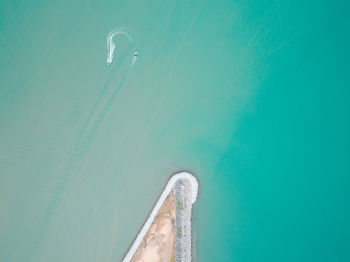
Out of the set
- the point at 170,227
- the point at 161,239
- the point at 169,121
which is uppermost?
the point at 169,121

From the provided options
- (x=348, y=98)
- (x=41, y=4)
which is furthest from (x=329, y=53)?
(x=41, y=4)

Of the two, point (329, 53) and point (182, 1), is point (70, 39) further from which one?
point (329, 53)

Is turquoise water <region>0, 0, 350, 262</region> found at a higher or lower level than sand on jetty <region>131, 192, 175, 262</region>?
higher

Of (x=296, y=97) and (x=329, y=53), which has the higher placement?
(x=329, y=53)

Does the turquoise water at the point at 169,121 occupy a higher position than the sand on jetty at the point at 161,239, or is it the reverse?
the turquoise water at the point at 169,121

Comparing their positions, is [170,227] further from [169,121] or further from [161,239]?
[169,121]

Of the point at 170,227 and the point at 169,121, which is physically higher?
the point at 169,121

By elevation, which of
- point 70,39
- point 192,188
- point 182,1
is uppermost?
point 182,1

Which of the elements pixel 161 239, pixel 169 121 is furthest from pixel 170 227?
pixel 169 121
